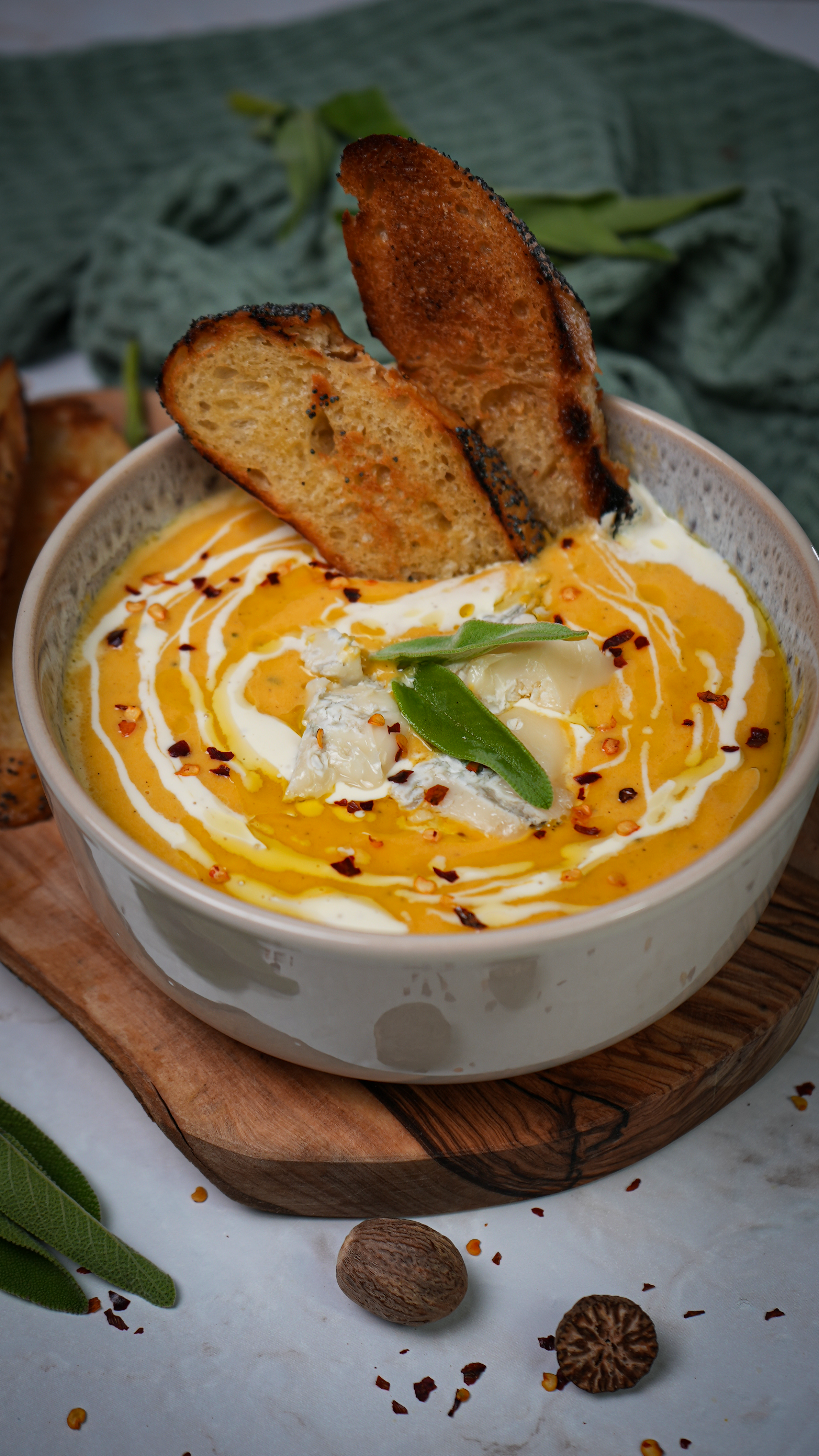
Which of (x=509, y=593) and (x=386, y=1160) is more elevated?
(x=509, y=593)

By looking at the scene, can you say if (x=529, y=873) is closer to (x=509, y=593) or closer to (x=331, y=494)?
(x=509, y=593)

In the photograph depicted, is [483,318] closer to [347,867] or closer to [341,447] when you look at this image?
[341,447]

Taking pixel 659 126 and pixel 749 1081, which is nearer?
pixel 749 1081

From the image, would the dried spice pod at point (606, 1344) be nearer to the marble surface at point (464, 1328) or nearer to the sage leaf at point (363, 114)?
the marble surface at point (464, 1328)

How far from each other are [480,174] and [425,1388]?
9.97 feet

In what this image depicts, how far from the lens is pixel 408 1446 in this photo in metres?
1.70

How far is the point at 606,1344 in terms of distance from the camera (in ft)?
5.69

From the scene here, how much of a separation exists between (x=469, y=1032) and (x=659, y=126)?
318cm

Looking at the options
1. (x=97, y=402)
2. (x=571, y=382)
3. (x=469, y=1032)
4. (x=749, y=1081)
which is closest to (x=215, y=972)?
(x=469, y=1032)

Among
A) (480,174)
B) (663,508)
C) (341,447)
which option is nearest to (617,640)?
(663,508)

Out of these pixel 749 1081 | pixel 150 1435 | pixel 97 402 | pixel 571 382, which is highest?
pixel 571 382

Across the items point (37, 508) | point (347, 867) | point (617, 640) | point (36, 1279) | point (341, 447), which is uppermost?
point (341, 447)

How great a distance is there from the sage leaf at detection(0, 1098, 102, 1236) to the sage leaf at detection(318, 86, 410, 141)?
264cm

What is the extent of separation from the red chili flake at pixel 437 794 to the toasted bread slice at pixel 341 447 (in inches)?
24.4
